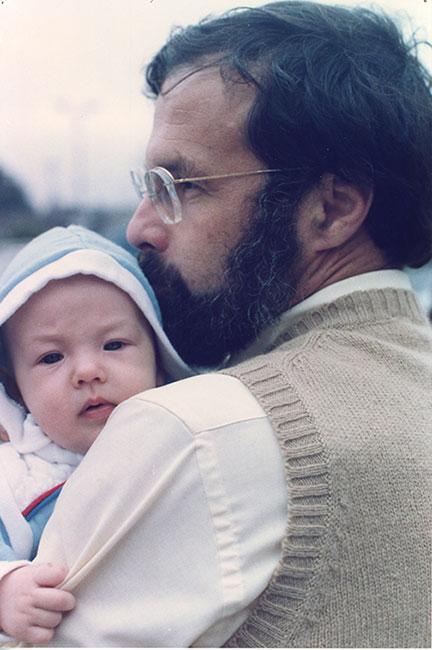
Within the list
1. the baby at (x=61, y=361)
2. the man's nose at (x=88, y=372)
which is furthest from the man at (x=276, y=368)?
the man's nose at (x=88, y=372)

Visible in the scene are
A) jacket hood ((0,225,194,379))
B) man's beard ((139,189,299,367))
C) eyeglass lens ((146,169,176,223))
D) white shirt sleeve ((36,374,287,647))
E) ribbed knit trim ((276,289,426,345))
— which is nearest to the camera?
white shirt sleeve ((36,374,287,647))

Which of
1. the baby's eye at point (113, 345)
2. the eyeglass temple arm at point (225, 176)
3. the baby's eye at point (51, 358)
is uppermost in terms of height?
the eyeglass temple arm at point (225, 176)

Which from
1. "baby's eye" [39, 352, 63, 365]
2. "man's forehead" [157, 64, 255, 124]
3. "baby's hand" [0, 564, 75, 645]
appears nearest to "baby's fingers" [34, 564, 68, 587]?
"baby's hand" [0, 564, 75, 645]

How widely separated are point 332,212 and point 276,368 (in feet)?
1.85

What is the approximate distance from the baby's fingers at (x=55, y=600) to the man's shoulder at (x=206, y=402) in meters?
0.32

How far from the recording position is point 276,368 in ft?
4.96

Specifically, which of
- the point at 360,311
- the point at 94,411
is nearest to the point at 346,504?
the point at 360,311

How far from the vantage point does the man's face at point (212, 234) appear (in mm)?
1965

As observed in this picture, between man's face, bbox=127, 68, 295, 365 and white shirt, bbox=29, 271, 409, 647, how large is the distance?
0.58m

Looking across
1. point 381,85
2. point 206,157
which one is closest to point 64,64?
point 206,157

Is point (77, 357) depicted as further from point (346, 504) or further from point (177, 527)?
point (346, 504)

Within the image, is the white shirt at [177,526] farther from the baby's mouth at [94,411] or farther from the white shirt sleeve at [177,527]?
the baby's mouth at [94,411]

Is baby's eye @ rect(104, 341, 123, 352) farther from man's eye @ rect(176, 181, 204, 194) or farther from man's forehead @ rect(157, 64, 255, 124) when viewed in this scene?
man's forehead @ rect(157, 64, 255, 124)

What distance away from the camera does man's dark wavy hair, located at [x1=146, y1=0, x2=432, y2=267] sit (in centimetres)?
191
